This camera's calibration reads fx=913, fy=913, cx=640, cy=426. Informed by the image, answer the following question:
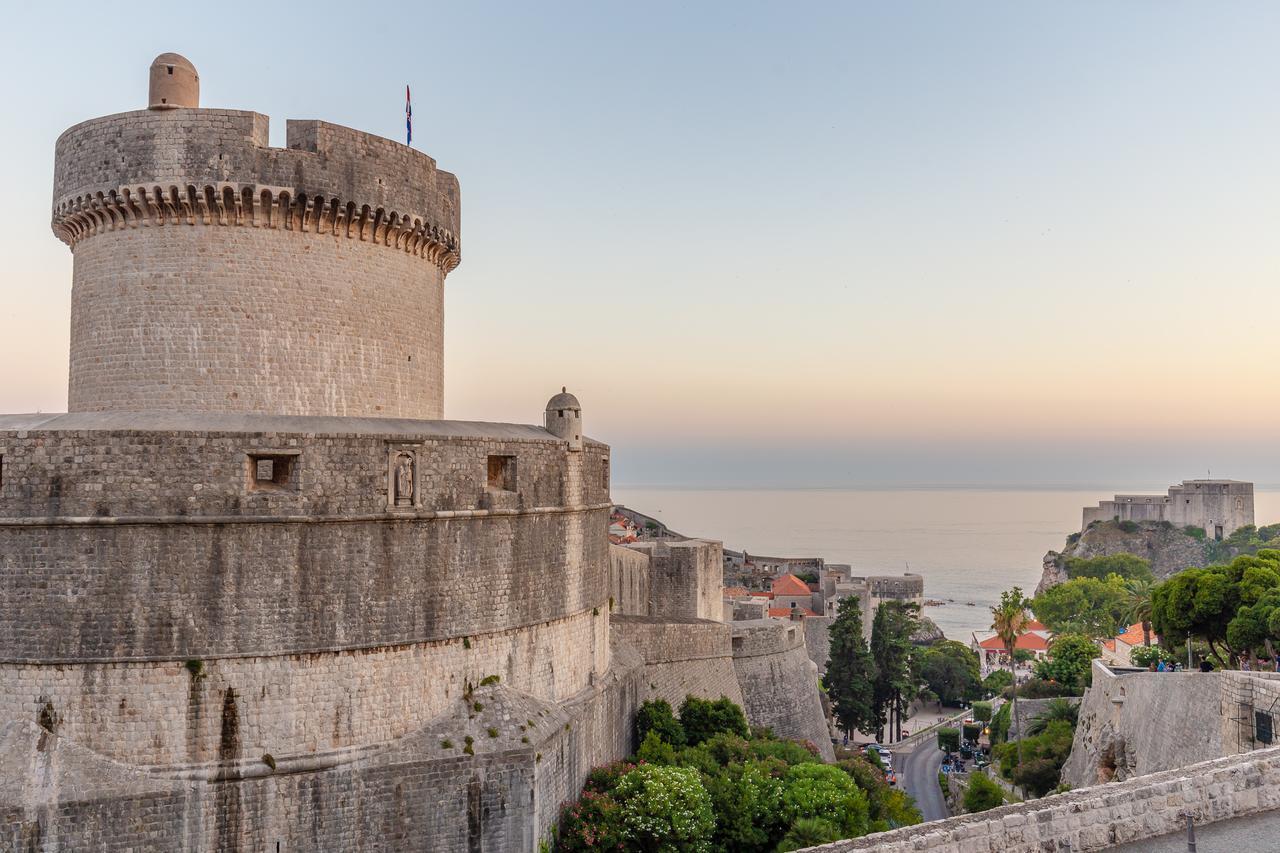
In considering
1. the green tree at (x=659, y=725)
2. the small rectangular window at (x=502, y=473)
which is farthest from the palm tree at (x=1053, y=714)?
the small rectangular window at (x=502, y=473)

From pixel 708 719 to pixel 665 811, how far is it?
5.74 metres

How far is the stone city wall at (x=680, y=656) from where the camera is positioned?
20.7 meters

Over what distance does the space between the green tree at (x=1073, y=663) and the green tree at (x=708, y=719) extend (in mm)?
16677

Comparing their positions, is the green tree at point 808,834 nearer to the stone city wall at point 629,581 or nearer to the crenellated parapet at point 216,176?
the stone city wall at point 629,581

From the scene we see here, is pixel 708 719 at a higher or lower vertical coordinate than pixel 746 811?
higher

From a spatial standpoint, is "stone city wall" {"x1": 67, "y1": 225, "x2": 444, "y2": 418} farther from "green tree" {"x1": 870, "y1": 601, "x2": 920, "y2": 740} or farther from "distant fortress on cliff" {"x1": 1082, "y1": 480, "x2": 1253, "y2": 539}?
"distant fortress on cliff" {"x1": 1082, "y1": 480, "x2": 1253, "y2": 539}

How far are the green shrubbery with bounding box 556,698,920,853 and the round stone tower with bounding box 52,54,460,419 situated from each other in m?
7.10

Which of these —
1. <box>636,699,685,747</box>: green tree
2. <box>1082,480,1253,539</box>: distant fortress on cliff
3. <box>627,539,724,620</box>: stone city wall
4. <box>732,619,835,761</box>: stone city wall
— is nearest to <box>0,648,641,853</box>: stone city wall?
<box>636,699,685,747</box>: green tree

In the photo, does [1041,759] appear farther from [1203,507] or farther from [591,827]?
[1203,507]

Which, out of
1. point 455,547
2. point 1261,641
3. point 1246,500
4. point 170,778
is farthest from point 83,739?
point 1246,500

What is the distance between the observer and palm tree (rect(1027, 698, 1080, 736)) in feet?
92.3

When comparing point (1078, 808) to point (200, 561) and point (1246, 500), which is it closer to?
point (200, 561)

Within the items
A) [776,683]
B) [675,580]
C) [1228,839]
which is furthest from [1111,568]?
[1228,839]

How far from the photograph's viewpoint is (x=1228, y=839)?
25.8ft
